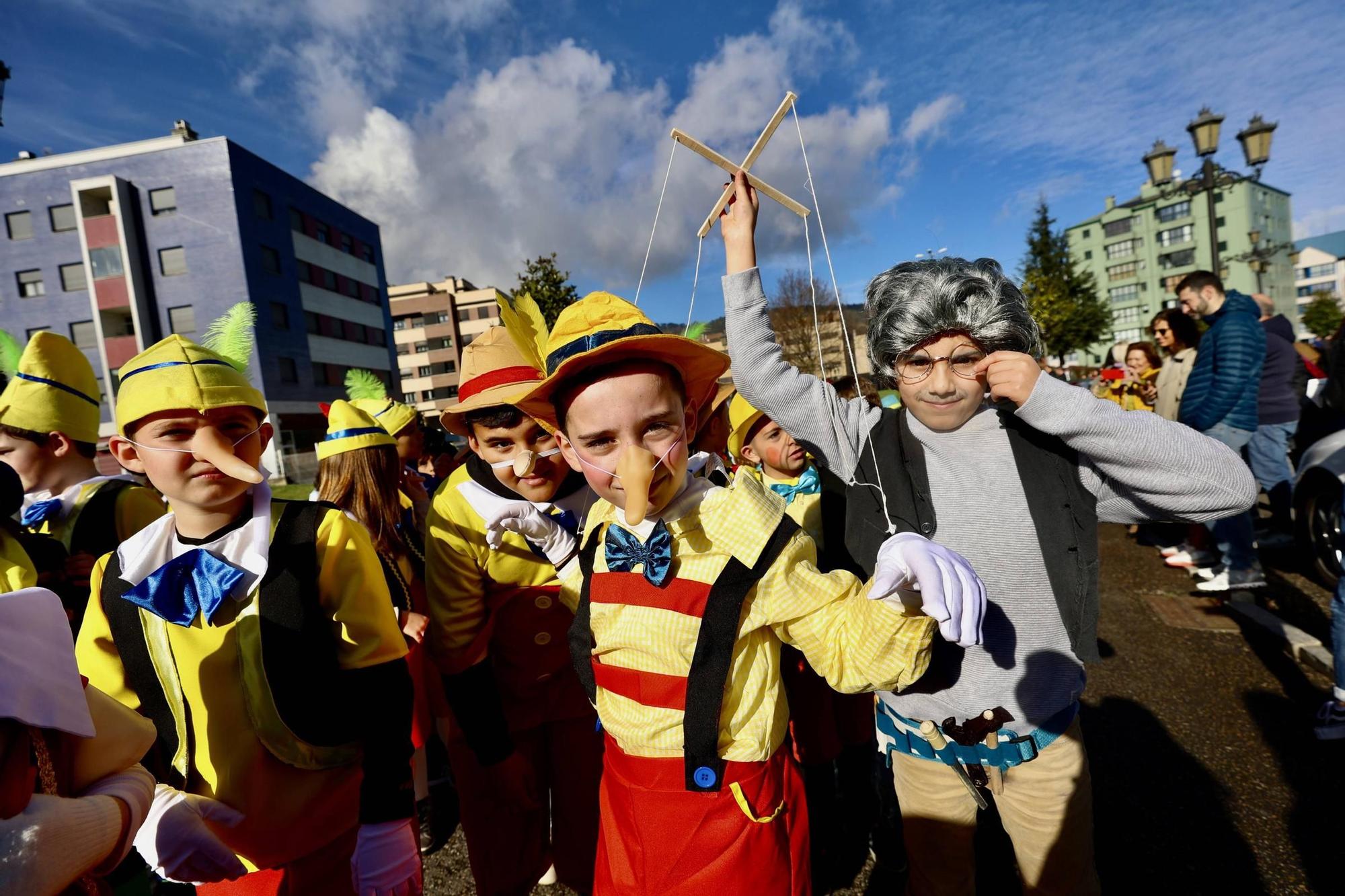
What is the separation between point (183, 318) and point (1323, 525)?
36.6 meters

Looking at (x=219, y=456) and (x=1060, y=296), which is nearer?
(x=219, y=456)

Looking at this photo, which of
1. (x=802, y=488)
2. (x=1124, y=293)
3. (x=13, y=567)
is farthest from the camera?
(x=1124, y=293)

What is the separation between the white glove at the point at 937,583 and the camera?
1.19 meters

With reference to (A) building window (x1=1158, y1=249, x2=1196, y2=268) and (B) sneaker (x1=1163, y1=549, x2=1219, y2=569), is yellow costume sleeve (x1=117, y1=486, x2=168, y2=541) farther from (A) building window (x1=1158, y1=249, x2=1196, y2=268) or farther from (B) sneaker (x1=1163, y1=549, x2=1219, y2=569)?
(A) building window (x1=1158, y1=249, x2=1196, y2=268)

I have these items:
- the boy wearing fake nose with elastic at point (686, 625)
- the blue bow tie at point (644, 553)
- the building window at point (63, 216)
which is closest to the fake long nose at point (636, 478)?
the boy wearing fake nose with elastic at point (686, 625)

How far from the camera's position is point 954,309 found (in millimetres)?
1631

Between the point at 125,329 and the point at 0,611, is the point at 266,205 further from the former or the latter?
the point at 0,611

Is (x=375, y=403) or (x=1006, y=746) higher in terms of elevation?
(x=375, y=403)

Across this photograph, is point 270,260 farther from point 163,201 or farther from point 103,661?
point 103,661

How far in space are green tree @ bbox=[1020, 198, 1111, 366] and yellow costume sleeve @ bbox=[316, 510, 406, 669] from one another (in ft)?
82.5

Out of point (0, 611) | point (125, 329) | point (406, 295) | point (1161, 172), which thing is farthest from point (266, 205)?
point (0, 611)

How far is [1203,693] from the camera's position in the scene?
3473 millimetres

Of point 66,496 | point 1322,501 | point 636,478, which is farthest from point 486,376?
point 1322,501

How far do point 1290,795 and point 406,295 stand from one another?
2520 inches
